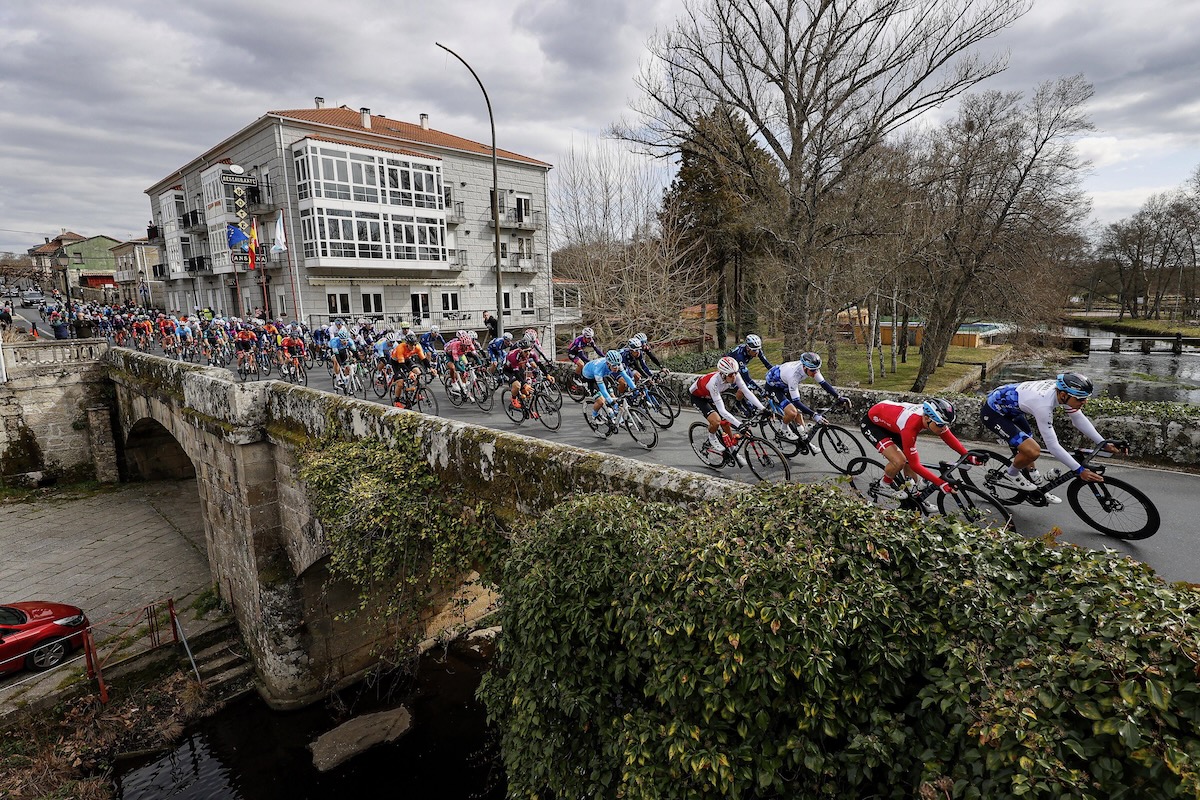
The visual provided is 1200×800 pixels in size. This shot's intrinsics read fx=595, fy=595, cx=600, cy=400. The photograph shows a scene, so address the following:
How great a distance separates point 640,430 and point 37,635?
12.9m

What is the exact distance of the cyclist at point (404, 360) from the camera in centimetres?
1260

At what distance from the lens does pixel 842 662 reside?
10.8 feet

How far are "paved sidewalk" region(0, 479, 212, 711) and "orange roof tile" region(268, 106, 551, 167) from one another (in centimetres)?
2075

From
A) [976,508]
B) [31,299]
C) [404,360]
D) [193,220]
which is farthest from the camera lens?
[31,299]

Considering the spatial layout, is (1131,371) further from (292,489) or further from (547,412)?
(292,489)

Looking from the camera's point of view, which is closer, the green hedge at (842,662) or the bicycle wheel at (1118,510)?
the green hedge at (842,662)

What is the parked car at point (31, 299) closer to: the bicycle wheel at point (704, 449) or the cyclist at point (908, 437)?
the bicycle wheel at point (704, 449)

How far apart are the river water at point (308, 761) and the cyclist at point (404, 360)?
6.36 metres

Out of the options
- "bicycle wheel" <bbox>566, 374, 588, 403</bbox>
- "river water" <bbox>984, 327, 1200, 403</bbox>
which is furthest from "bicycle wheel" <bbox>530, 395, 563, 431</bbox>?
"river water" <bbox>984, 327, 1200, 403</bbox>

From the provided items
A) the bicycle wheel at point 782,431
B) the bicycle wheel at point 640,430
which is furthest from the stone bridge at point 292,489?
the bicycle wheel at point 640,430

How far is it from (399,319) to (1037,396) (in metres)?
34.0

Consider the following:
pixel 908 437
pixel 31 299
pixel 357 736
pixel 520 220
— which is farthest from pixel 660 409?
pixel 31 299

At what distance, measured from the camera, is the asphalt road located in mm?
5395

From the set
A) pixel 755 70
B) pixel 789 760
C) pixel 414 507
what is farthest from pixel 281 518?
pixel 755 70
